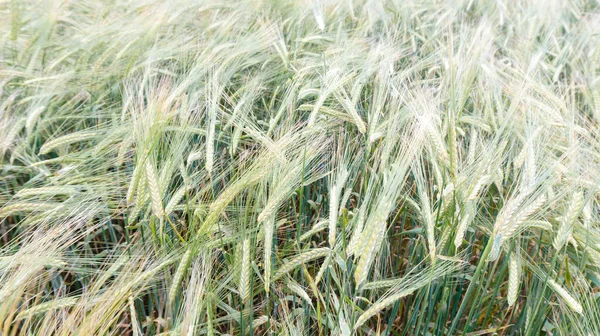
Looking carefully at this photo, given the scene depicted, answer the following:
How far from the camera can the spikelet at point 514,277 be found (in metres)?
0.79

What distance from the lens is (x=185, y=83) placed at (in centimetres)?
112

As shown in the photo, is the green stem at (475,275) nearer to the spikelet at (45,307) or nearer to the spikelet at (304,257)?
the spikelet at (304,257)

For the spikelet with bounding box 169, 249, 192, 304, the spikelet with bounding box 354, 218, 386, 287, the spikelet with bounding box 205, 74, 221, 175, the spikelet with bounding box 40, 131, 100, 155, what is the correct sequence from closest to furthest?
the spikelet with bounding box 354, 218, 386, 287 < the spikelet with bounding box 169, 249, 192, 304 < the spikelet with bounding box 205, 74, 221, 175 < the spikelet with bounding box 40, 131, 100, 155

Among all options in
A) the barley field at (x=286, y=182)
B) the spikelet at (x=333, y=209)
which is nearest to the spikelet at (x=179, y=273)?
the barley field at (x=286, y=182)

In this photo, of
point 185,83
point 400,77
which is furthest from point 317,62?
point 185,83

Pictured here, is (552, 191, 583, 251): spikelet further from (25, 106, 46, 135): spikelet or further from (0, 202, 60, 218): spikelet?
(25, 106, 46, 135): spikelet

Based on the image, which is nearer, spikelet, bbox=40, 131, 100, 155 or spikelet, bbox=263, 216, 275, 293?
spikelet, bbox=263, 216, 275, 293

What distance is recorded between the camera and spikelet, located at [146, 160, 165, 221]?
0.80 m

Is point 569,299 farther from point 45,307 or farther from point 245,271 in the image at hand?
point 45,307

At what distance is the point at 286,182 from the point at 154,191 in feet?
0.71

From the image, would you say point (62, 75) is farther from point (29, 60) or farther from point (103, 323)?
point (103, 323)

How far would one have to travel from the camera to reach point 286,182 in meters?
0.85

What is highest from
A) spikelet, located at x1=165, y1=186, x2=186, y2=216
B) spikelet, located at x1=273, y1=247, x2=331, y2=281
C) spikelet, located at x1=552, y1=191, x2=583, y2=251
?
spikelet, located at x1=165, y1=186, x2=186, y2=216

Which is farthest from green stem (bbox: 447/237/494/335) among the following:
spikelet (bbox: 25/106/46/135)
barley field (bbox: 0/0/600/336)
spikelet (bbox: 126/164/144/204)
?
spikelet (bbox: 25/106/46/135)
